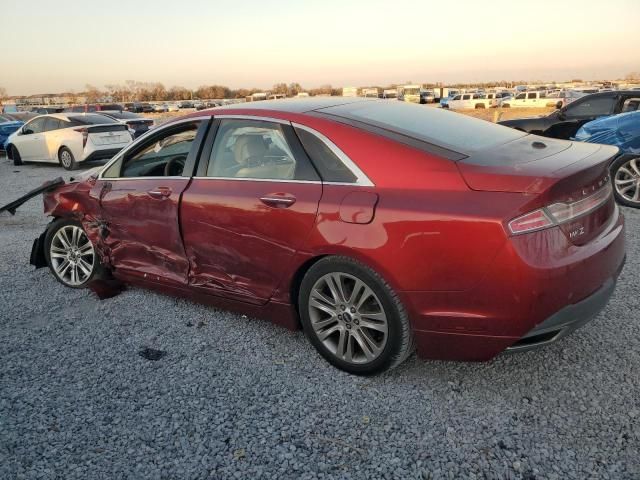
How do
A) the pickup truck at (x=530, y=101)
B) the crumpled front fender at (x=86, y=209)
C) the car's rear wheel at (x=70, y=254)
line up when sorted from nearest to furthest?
the crumpled front fender at (x=86, y=209)
the car's rear wheel at (x=70, y=254)
the pickup truck at (x=530, y=101)

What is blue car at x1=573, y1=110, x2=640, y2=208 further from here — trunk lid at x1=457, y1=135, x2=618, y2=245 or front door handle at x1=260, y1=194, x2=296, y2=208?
front door handle at x1=260, y1=194, x2=296, y2=208

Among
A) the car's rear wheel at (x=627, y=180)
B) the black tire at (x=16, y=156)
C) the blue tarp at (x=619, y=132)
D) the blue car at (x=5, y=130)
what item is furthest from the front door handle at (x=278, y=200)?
the blue car at (x=5, y=130)

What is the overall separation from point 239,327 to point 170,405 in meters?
1.01

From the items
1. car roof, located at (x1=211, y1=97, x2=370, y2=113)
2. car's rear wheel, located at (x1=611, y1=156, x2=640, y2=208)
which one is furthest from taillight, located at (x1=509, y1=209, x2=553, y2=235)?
car's rear wheel, located at (x1=611, y1=156, x2=640, y2=208)

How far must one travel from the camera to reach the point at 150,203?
12.6ft

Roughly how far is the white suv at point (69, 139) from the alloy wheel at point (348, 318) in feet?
36.7

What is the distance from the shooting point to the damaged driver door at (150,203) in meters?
3.74

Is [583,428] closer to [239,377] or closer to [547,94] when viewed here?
[239,377]

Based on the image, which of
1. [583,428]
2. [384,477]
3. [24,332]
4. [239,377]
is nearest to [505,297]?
[583,428]

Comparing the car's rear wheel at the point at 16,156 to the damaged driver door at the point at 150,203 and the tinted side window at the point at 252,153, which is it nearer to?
the damaged driver door at the point at 150,203

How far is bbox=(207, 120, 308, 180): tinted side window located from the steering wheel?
1.66 feet

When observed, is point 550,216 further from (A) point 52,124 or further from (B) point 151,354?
(A) point 52,124

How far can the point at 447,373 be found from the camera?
3033mm

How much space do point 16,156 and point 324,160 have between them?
15200 mm
